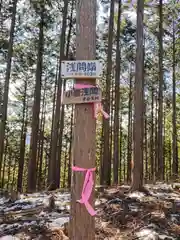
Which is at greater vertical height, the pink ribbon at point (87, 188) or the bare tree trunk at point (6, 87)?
the bare tree trunk at point (6, 87)

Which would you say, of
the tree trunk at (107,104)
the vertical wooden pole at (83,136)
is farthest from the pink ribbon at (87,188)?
the tree trunk at (107,104)

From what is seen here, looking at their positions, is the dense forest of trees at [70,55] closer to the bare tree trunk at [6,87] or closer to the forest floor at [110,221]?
the bare tree trunk at [6,87]

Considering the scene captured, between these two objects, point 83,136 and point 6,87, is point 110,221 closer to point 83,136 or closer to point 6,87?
point 83,136

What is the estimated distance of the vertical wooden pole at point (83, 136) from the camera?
270 centimetres

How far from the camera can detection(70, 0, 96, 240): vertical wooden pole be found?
2.70 meters

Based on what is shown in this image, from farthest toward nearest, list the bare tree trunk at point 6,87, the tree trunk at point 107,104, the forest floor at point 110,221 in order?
the bare tree trunk at point 6,87 → the tree trunk at point 107,104 → the forest floor at point 110,221

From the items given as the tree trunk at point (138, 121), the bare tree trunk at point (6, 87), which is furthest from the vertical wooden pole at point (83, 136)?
the bare tree trunk at point (6, 87)

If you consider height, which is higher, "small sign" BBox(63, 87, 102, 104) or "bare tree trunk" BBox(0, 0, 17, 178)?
"bare tree trunk" BBox(0, 0, 17, 178)

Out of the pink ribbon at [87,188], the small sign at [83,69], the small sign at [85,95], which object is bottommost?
the pink ribbon at [87,188]

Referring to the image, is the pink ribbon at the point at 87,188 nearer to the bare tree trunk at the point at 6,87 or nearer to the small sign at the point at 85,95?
the small sign at the point at 85,95

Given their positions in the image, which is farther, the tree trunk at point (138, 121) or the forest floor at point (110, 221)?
the tree trunk at point (138, 121)

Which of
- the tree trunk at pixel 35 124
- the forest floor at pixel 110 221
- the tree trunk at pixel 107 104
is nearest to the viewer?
the forest floor at pixel 110 221

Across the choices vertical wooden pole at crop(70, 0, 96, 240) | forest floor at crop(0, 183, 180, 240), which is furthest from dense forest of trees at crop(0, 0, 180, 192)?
vertical wooden pole at crop(70, 0, 96, 240)

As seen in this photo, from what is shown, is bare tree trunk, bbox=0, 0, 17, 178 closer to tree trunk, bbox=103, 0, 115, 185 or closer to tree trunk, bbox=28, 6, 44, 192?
tree trunk, bbox=28, 6, 44, 192
